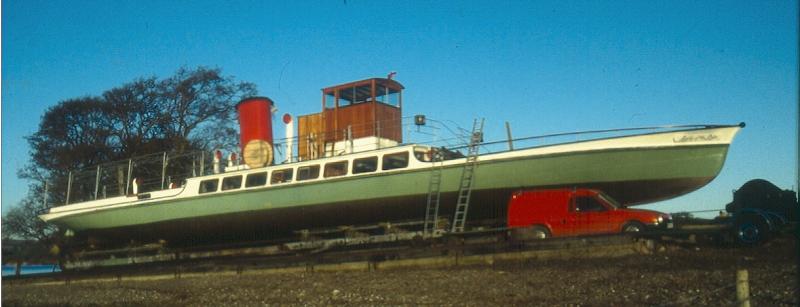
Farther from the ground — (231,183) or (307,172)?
(307,172)

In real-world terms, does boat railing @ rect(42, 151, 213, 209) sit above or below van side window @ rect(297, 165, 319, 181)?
above

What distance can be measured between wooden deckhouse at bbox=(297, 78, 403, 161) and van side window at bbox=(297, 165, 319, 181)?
1.16 metres

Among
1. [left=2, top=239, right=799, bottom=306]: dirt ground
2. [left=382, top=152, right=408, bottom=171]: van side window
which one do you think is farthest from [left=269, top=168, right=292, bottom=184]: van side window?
[left=2, top=239, right=799, bottom=306]: dirt ground

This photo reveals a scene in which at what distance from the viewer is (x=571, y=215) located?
16547 mm

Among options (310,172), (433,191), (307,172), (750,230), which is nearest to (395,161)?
(433,191)

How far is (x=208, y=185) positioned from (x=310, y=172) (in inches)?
158

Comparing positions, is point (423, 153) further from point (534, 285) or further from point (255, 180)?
point (534, 285)

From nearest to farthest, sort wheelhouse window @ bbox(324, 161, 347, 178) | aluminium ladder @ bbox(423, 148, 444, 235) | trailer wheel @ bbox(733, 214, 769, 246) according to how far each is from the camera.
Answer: trailer wheel @ bbox(733, 214, 769, 246) < aluminium ladder @ bbox(423, 148, 444, 235) < wheelhouse window @ bbox(324, 161, 347, 178)

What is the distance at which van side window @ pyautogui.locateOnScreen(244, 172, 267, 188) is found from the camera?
22.5 metres

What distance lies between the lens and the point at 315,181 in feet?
69.2

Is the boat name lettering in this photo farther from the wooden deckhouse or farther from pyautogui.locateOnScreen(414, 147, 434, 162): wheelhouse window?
the wooden deckhouse

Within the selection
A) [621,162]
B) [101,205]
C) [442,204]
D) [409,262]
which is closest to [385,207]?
[442,204]

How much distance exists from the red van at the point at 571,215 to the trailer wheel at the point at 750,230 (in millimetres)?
1640

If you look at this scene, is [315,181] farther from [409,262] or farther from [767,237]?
[767,237]
